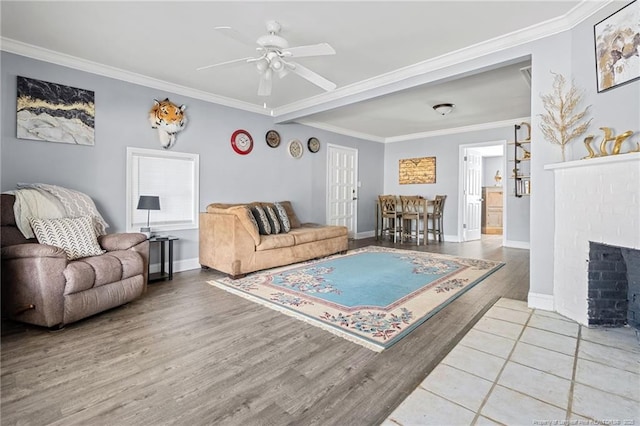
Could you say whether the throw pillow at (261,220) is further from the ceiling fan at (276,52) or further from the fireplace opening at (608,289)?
the fireplace opening at (608,289)

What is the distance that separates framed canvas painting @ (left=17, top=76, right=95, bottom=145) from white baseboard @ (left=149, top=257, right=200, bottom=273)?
1.62m

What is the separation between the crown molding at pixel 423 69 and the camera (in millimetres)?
2495

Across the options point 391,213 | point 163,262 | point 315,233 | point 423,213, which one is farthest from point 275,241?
point 423,213

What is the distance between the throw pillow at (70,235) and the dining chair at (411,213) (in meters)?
5.26

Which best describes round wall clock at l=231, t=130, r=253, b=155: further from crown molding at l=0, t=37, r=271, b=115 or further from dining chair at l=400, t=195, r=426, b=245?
dining chair at l=400, t=195, r=426, b=245

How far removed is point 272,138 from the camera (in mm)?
5246

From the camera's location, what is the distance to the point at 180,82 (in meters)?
3.94

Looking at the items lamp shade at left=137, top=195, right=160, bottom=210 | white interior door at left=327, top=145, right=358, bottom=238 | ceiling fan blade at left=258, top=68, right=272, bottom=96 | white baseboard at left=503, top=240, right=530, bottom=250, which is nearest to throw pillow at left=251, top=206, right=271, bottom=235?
lamp shade at left=137, top=195, right=160, bottom=210

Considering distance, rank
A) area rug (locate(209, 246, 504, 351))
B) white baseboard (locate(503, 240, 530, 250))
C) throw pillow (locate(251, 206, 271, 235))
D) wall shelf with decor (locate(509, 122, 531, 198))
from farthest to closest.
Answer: white baseboard (locate(503, 240, 530, 250)) < wall shelf with decor (locate(509, 122, 531, 198)) < throw pillow (locate(251, 206, 271, 235)) < area rug (locate(209, 246, 504, 351))

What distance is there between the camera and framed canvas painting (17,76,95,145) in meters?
3.04

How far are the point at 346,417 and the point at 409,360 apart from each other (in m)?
0.63

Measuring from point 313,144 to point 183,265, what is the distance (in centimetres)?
321

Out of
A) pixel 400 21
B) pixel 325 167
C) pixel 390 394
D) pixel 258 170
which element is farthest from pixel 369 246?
pixel 390 394

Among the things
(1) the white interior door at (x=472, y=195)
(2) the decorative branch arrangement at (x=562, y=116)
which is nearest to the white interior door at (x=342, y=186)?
(1) the white interior door at (x=472, y=195)
